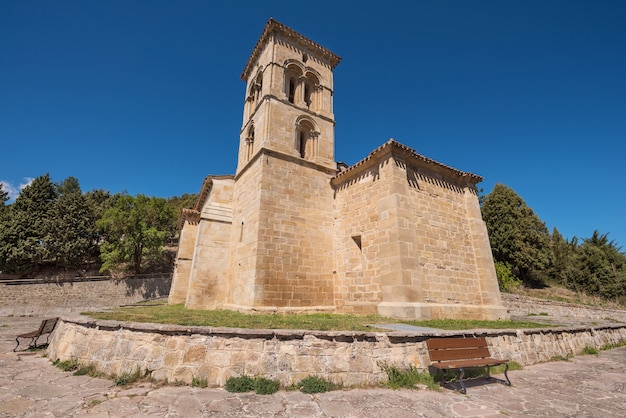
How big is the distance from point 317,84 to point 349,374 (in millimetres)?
15314

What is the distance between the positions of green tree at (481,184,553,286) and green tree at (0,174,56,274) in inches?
1647

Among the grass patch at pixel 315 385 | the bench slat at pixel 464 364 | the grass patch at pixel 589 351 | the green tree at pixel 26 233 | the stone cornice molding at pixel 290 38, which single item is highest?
the stone cornice molding at pixel 290 38

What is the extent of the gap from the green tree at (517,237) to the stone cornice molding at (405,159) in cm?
1688

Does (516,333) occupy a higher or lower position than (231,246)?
lower

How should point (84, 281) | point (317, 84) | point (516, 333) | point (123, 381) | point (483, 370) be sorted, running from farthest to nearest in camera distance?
1. point (84, 281)
2. point (317, 84)
3. point (516, 333)
4. point (483, 370)
5. point (123, 381)

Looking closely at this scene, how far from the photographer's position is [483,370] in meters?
5.31

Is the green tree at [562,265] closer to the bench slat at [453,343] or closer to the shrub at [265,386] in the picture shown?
the bench slat at [453,343]

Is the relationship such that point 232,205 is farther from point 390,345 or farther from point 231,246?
point 390,345

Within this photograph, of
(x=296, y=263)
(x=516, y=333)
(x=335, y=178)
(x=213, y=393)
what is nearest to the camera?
(x=213, y=393)

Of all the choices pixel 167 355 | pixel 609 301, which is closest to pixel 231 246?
pixel 167 355

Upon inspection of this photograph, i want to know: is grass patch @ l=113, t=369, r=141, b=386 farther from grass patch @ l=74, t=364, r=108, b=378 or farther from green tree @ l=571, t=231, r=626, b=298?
green tree @ l=571, t=231, r=626, b=298

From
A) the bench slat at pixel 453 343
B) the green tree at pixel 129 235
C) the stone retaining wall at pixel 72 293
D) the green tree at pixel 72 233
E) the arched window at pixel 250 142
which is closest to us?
the bench slat at pixel 453 343

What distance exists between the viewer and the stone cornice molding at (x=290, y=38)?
15.1m

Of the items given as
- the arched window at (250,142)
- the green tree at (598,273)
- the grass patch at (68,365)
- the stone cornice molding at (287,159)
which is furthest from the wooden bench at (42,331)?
the green tree at (598,273)
